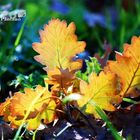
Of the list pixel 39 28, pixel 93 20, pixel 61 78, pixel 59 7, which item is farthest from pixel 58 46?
pixel 59 7

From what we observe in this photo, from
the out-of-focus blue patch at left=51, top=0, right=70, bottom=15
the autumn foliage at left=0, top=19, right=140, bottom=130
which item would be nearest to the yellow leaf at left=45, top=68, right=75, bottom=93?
the autumn foliage at left=0, top=19, right=140, bottom=130

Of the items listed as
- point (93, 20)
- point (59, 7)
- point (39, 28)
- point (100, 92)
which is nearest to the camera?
point (100, 92)

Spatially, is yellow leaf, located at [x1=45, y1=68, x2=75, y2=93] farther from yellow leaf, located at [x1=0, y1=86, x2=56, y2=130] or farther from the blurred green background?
the blurred green background

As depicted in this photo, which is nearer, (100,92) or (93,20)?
(100,92)

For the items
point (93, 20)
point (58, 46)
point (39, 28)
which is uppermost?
point (58, 46)

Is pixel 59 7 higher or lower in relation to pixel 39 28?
lower

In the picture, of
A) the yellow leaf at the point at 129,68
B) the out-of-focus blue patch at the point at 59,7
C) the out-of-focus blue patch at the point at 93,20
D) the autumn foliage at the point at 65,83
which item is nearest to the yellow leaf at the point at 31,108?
the autumn foliage at the point at 65,83

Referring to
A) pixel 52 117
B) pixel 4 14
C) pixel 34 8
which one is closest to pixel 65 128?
pixel 52 117

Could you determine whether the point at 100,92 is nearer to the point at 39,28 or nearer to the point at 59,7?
the point at 39,28
